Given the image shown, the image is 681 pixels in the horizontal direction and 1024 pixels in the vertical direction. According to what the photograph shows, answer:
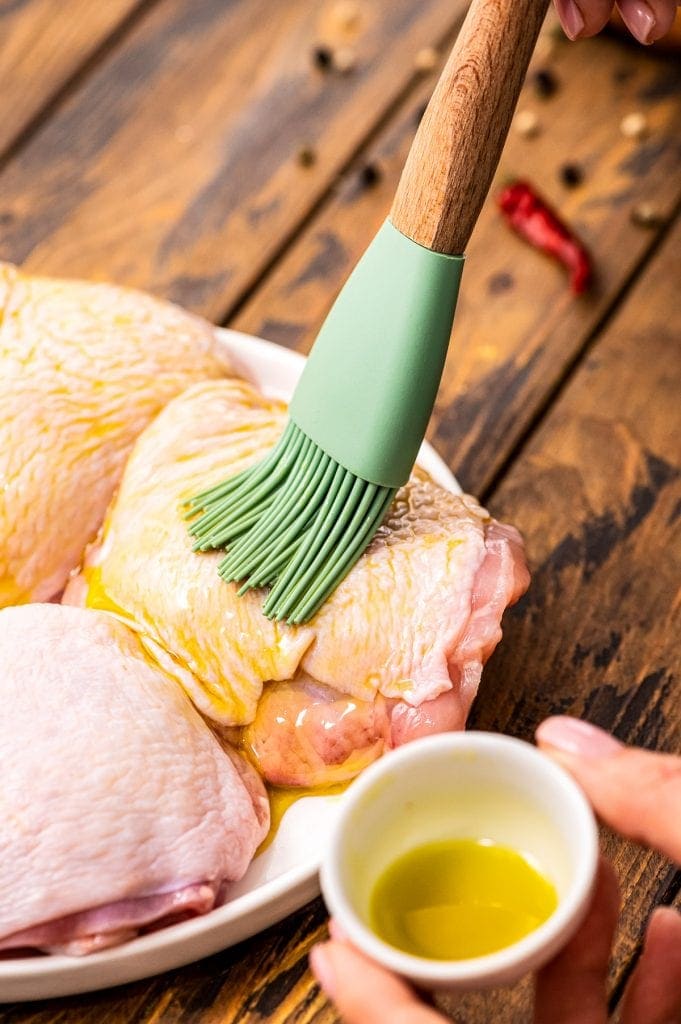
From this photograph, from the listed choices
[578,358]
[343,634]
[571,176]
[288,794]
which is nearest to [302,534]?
[343,634]

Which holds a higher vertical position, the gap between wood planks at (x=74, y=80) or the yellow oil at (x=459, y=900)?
the gap between wood planks at (x=74, y=80)

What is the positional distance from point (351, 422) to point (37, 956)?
0.47 m

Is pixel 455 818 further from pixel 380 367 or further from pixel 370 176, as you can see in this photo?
pixel 370 176

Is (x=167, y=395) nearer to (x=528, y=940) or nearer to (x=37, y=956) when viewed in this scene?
(x=37, y=956)

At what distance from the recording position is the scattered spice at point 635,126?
159 cm

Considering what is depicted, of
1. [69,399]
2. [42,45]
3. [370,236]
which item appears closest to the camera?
[69,399]

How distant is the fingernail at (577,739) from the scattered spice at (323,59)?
1.22m

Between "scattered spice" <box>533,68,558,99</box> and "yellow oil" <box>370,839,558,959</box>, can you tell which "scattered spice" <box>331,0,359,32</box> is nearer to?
"scattered spice" <box>533,68,558,99</box>

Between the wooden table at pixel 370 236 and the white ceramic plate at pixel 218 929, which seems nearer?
the white ceramic plate at pixel 218 929

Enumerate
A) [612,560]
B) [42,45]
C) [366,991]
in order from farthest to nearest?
1. [42,45]
2. [612,560]
3. [366,991]

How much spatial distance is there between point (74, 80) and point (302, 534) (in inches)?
40.5

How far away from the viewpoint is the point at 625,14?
46.1 inches

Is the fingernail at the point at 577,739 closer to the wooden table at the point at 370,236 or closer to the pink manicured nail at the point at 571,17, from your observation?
the wooden table at the point at 370,236

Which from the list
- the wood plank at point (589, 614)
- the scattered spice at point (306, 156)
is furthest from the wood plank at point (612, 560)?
the scattered spice at point (306, 156)
